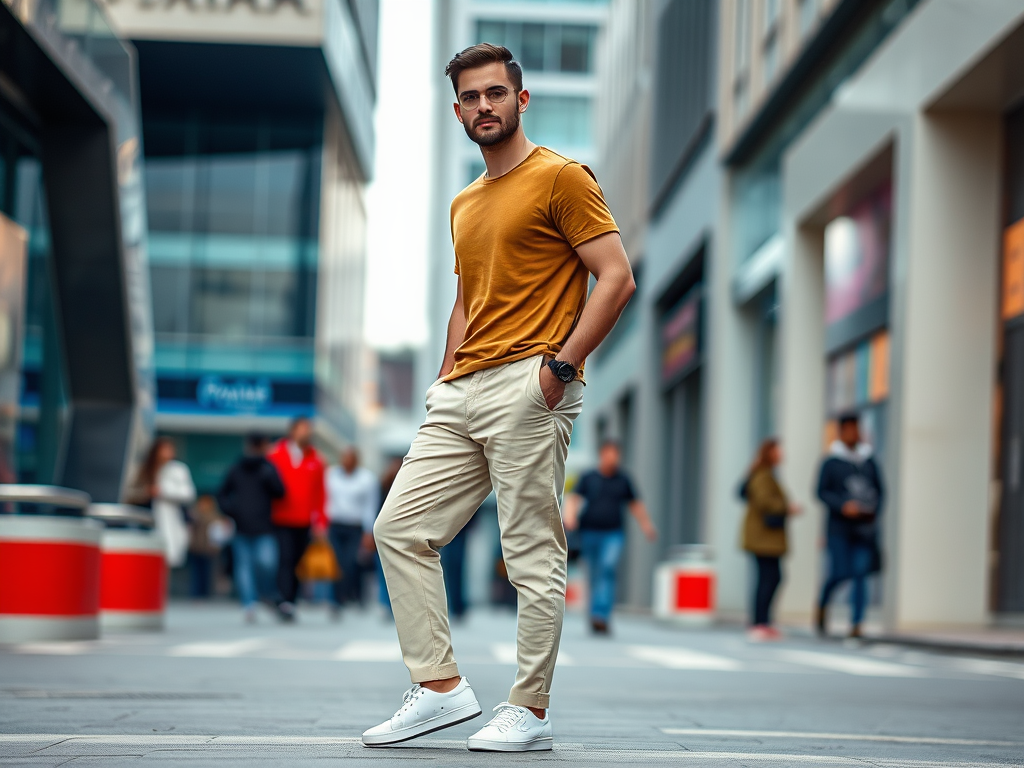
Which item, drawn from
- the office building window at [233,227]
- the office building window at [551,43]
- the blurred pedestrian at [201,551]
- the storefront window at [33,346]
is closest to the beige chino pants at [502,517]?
the storefront window at [33,346]

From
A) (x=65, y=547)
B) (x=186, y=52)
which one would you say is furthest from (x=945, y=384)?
(x=186, y=52)

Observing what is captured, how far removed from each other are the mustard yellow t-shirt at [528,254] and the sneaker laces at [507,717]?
3.15 feet

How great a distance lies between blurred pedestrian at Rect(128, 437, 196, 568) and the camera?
14562mm

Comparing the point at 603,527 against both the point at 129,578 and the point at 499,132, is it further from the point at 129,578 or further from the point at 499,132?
the point at 499,132

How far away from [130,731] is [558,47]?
63886 millimetres

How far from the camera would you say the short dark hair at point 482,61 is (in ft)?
14.0

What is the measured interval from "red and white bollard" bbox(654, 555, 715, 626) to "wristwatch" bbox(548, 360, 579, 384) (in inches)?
615

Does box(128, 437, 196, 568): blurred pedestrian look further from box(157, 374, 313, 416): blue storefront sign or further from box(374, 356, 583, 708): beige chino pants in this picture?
box(157, 374, 313, 416): blue storefront sign

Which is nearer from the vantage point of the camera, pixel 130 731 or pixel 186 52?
pixel 130 731

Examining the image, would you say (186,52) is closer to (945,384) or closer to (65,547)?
(945,384)

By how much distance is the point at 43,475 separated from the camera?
16.1 meters

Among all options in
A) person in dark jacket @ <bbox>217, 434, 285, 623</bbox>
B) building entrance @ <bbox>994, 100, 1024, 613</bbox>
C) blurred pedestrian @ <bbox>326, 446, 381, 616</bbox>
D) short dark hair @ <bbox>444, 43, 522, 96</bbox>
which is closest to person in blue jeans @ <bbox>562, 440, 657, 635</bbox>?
person in dark jacket @ <bbox>217, 434, 285, 623</bbox>

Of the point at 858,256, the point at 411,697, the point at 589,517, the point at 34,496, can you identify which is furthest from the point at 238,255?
the point at 411,697

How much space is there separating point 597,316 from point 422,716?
4.02 feet
